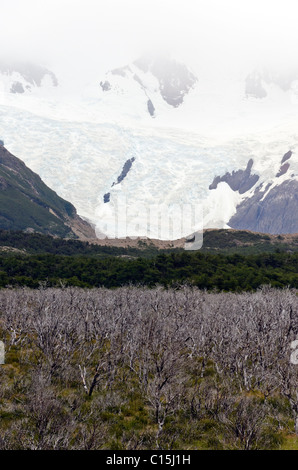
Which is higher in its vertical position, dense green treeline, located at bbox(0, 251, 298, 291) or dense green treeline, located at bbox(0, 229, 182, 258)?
dense green treeline, located at bbox(0, 229, 182, 258)

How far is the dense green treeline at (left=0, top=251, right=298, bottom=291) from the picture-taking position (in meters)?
71.8

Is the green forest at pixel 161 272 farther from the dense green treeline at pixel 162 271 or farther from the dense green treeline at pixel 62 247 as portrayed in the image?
the dense green treeline at pixel 62 247

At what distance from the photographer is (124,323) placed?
37.8 meters

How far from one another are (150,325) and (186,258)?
5332cm

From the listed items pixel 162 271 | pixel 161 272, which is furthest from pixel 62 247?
pixel 161 272

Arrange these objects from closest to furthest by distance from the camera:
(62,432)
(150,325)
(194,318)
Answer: (62,432), (150,325), (194,318)

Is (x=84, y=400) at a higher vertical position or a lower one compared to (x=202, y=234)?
lower

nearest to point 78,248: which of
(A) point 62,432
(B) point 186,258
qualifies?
(B) point 186,258

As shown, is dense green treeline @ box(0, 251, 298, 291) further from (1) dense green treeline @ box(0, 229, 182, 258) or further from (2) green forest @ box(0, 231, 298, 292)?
(1) dense green treeline @ box(0, 229, 182, 258)

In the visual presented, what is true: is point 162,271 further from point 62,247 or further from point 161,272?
point 62,247

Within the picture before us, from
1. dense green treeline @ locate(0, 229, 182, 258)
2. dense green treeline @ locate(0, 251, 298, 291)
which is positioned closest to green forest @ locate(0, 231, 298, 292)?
dense green treeline @ locate(0, 251, 298, 291)

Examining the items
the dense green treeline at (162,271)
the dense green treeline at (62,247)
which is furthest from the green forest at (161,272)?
the dense green treeline at (62,247)

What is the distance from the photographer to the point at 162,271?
84062 millimetres
